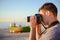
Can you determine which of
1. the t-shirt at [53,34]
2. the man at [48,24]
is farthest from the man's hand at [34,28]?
the t-shirt at [53,34]

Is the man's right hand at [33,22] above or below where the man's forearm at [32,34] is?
above

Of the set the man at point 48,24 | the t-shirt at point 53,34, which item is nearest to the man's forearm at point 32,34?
the man at point 48,24

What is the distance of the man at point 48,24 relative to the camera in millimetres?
1219

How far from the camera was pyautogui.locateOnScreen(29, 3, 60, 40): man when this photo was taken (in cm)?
122

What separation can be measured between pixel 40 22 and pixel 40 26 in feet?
0.29

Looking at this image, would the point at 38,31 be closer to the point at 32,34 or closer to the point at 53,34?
the point at 32,34

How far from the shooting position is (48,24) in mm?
1313

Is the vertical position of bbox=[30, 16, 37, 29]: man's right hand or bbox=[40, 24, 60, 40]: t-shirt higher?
bbox=[30, 16, 37, 29]: man's right hand

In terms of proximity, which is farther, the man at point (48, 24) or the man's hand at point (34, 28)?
the man's hand at point (34, 28)

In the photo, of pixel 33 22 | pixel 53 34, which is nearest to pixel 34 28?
pixel 33 22

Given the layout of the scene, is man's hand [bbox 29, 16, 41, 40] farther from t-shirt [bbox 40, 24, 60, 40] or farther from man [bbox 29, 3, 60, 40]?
t-shirt [bbox 40, 24, 60, 40]

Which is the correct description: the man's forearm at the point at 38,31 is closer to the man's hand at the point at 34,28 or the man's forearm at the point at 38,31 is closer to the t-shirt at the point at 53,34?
the man's hand at the point at 34,28

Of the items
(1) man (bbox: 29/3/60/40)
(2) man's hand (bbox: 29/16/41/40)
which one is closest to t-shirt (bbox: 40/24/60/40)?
(1) man (bbox: 29/3/60/40)

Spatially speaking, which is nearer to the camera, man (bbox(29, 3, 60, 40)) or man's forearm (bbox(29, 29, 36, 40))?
man (bbox(29, 3, 60, 40))
